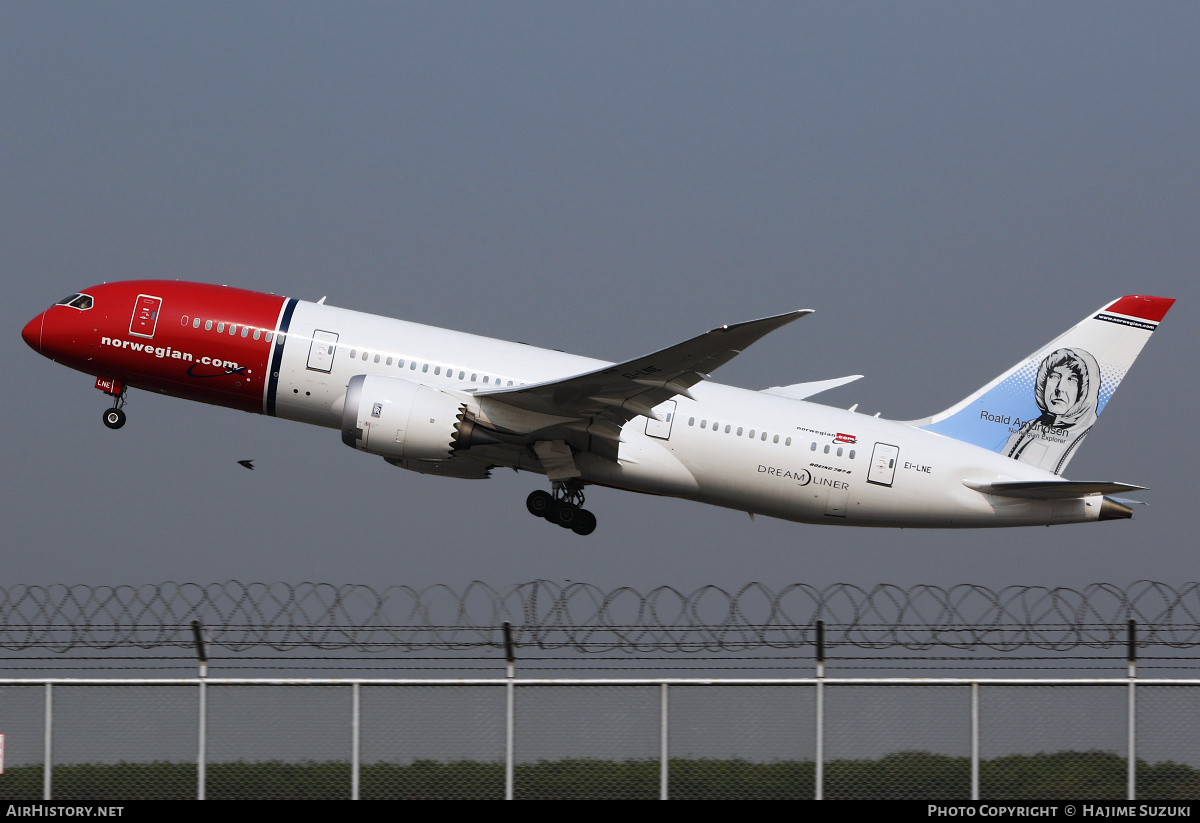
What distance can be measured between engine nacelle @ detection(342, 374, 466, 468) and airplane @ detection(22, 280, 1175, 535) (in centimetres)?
9

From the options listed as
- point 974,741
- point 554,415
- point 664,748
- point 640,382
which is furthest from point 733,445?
point 664,748

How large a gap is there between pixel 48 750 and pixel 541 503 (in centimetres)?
1549

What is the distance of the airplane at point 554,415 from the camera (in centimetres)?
2658

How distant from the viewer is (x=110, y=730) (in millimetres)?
14672

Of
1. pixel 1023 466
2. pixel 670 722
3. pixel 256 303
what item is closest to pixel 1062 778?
pixel 670 722

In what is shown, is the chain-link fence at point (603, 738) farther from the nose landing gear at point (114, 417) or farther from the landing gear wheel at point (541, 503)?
the nose landing gear at point (114, 417)

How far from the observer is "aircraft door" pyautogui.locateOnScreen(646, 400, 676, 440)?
27.1 metres

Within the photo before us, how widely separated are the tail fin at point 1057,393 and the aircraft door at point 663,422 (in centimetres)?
598

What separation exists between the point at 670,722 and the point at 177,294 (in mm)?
17759

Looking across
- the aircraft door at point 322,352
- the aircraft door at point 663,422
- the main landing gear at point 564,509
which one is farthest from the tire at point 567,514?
the aircraft door at point 322,352

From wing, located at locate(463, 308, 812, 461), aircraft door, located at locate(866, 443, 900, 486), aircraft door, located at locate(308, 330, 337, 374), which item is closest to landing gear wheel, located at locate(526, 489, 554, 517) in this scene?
wing, located at locate(463, 308, 812, 461)

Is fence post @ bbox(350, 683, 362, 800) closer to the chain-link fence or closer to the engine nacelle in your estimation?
the chain-link fence
